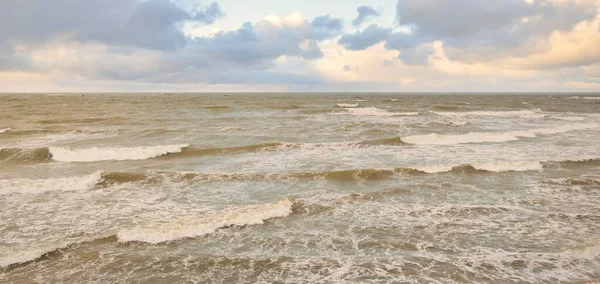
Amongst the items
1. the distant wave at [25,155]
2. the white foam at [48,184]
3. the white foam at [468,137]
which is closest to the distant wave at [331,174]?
the white foam at [48,184]

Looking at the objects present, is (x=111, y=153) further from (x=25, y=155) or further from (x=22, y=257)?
(x=22, y=257)

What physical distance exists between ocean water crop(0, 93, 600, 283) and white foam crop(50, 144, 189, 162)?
119 mm

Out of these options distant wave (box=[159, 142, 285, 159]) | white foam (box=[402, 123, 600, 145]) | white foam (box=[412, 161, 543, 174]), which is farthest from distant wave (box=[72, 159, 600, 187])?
white foam (box=[402, 123, 600, 145])

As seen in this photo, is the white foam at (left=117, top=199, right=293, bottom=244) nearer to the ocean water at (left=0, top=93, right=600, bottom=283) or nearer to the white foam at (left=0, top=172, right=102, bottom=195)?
the ocean water at (left=0, top=93, right=600, bottom=283)

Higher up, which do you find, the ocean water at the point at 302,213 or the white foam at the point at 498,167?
the white foam at the point at 498,167

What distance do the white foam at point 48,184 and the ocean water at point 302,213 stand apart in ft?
0.25

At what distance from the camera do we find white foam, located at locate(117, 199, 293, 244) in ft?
31.1

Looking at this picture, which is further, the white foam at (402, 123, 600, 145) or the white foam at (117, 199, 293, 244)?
the white foam at (402, 123, 600, 145)

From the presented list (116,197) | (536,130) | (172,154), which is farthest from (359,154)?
(536,130)

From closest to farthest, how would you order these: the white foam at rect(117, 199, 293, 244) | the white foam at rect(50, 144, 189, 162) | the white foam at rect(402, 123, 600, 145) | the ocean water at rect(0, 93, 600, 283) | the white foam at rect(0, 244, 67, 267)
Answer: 1. the ocean water at rect(0, 93, 600, 283)
2. the white foam at rect(0, 244, 67, 267)
3. the white foam at rect(117, 199, 293, 244)
4. the white foam at rect(50, 144, 189, 162)
5. the white foam at rect(402, 123, 600, 145)

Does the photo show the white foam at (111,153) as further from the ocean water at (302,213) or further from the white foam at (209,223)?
the white foam at (209,223)

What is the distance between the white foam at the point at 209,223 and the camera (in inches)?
373

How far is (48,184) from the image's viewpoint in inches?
583

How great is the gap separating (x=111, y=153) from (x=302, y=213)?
1478cm
